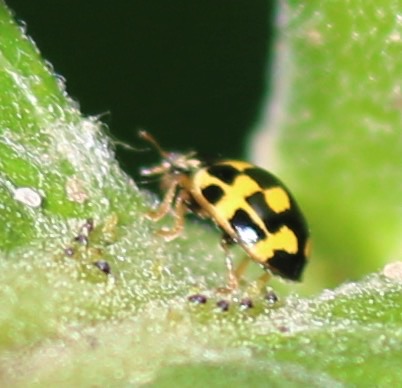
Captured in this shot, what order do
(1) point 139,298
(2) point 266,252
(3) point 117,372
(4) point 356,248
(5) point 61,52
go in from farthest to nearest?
(4) point 356,248, (5) point 61,52, (2) point 266,252, (1) point 139,298, (3) point 117,372

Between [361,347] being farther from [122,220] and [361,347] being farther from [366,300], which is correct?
[122,220]

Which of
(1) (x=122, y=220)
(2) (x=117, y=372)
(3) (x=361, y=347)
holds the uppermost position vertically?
(3) (x=361, y=347)

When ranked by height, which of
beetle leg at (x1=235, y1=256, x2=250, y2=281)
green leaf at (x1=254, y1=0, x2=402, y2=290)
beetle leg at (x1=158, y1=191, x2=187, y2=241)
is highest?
green leaf at (x1=254, y1=0, x2=402, y2=290)

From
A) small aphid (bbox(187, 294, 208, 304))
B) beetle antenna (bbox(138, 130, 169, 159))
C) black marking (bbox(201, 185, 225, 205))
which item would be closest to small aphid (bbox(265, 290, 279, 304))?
small aphid (bbox(187, 294, 208, 304))

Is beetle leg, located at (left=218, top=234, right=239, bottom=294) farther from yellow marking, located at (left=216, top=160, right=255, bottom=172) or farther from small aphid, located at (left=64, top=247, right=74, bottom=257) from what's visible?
small aphid, located at (left=64, top=247, right=74, bottom=257)

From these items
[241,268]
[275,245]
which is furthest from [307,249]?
[241,268]

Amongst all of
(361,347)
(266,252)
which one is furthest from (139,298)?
(266,252)
